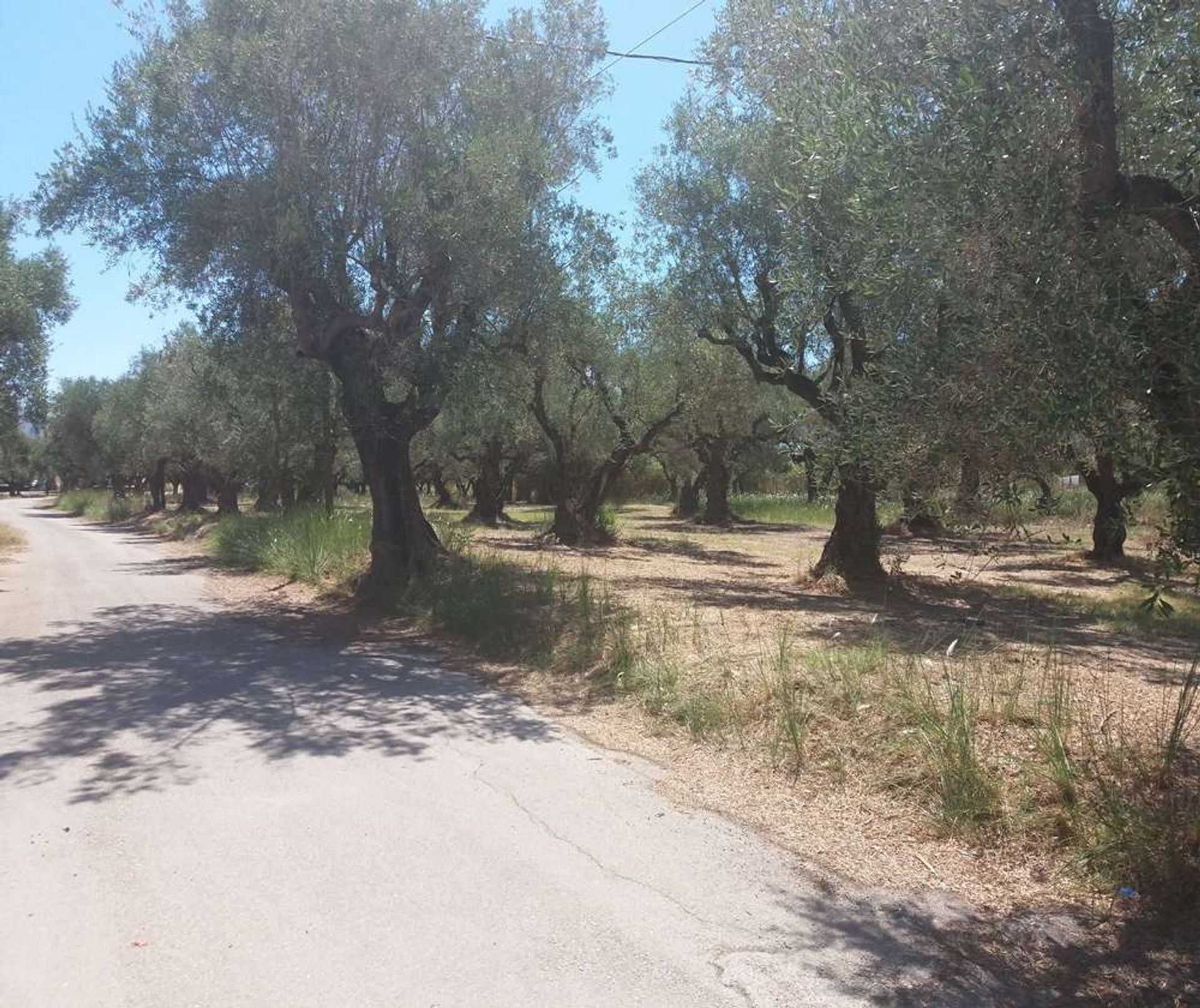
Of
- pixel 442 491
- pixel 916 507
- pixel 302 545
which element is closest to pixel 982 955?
pixel 916 507

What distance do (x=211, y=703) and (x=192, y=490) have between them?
115ft

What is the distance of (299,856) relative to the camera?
457cm

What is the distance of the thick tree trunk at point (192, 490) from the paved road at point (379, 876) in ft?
110

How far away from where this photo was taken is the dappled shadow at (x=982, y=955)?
354 centimetres

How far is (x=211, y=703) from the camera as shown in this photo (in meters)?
7.72

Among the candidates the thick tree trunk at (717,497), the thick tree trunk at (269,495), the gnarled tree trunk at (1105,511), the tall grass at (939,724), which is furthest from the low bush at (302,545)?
the thick tree trunk at (717,497)

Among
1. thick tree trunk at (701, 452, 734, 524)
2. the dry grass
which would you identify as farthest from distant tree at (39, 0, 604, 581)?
thick tree trunk at (701, 452, 734, 524)

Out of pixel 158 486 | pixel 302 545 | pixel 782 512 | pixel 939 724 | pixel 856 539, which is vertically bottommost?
pixel 939 724

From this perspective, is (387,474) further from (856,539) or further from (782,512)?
(782,512)

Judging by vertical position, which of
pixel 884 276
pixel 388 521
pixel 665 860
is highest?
pixel 884 276

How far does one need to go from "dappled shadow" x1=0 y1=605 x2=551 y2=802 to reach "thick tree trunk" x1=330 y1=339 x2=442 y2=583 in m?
3.07

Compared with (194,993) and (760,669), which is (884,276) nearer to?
(760,669)

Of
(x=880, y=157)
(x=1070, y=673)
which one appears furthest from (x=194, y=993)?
(x=1070, y=673)

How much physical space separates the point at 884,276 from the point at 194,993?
15.4 ft
